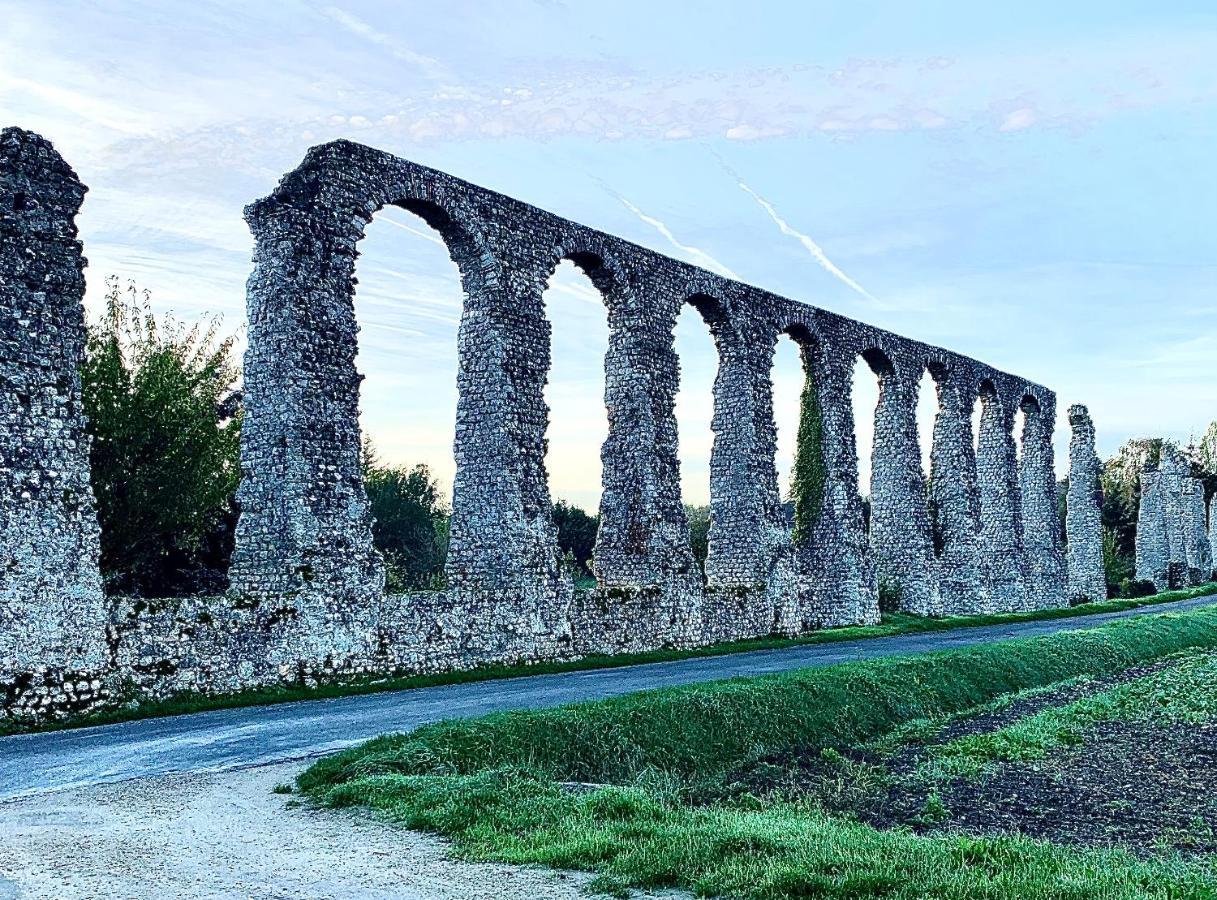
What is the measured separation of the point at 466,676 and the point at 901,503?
2143cm

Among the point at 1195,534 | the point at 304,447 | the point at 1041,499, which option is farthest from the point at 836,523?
the point at 1195,534

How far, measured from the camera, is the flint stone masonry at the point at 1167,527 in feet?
194

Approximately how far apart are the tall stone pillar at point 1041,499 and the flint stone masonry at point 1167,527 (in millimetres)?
14821

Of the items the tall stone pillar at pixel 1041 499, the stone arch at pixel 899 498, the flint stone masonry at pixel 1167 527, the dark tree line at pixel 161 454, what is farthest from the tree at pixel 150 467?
the flint stone masonry at pixel 1167 527

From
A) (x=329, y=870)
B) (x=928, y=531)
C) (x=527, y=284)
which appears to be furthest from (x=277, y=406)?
(x=928, y=531)

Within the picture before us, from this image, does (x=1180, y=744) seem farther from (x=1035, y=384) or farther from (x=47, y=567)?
(x=1035, y=384)

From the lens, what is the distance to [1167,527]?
60.7 meters

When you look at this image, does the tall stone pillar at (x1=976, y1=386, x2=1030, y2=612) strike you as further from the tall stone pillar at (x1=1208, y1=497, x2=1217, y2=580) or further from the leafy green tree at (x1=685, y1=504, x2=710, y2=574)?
the tall stone pillar at (x1=1208, y1=497, x2=1217, y2=580)

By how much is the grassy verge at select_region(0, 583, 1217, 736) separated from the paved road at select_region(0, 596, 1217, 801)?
19.6 inches

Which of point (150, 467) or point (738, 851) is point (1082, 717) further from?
point (150, 467)

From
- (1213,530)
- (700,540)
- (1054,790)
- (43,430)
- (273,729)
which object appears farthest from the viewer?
(1213,530)

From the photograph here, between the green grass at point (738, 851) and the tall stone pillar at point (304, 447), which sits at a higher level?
the tall stone pillar at point (304, 447)

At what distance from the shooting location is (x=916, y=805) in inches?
381

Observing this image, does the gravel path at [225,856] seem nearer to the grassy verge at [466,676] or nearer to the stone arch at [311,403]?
the grassy verge at [466,676]
